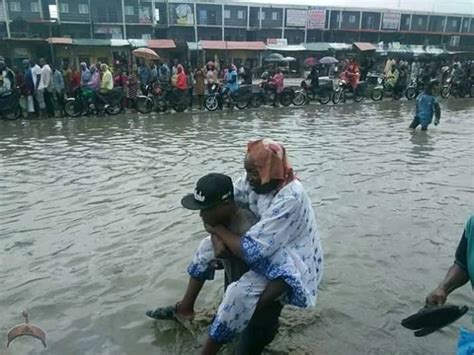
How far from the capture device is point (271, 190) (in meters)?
2.56

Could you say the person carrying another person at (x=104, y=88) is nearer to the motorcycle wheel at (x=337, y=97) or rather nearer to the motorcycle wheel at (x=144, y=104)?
the motorcycle wheel at (x=144, y=104)

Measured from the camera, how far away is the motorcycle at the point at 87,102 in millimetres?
13617

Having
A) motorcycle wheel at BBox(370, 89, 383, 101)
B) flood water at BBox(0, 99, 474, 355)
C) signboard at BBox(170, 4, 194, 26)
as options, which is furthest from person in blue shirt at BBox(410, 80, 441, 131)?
signboard at BBox(170, 4, 194, 26)

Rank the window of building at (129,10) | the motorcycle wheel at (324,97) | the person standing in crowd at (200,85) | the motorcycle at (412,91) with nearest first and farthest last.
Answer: the person standing in crowd at (200,85) → the motorcycle wheel at (324,97) → the motorcycle at (412,91) → the window of building at (129,10)

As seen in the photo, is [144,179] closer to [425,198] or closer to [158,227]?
[158,227]

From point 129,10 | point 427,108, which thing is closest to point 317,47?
point 129,10

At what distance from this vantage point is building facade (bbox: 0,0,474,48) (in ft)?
161

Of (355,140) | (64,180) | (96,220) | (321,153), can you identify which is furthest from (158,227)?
(355,140)

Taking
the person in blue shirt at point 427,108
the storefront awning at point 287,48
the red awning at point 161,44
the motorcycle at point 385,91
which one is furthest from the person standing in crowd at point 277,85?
the storefront awning at point 287,48

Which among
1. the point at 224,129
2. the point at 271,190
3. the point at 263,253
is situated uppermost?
the point at 271,190

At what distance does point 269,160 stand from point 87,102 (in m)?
12.3

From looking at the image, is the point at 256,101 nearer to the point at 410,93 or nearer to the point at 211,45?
the point at 410,93

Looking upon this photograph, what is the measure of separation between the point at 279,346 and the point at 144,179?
14.0ft

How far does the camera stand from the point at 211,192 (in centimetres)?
251
